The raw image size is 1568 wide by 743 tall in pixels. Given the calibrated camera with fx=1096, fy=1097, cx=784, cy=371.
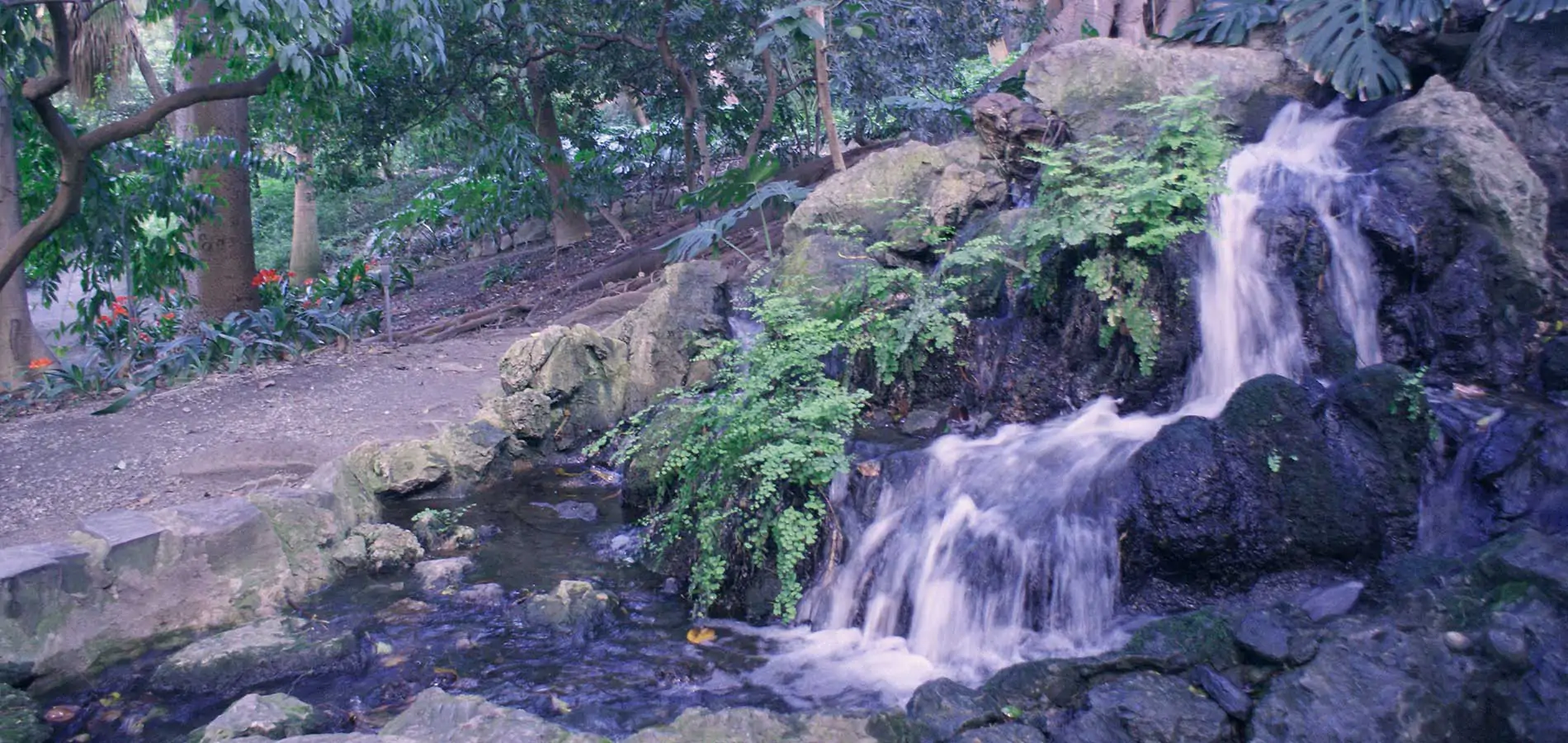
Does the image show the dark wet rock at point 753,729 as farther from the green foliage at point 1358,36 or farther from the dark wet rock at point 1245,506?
the green foliage at point 1358,36

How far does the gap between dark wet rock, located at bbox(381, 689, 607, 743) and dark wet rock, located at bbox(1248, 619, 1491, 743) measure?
2497 millimetres

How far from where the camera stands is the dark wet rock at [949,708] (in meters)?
4.12

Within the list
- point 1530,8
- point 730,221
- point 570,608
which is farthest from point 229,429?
point 1530,8

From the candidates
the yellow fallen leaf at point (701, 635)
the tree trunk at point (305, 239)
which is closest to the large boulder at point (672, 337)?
the yellow fallen leaf at point (701, 635)

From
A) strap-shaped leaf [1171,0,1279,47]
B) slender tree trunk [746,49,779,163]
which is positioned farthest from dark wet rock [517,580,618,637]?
strap-shaped leaf [1171,0,1279,47]

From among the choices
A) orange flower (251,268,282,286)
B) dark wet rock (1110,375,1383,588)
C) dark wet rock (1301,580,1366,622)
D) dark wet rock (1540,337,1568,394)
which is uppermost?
orange flower (251,268,282,286)

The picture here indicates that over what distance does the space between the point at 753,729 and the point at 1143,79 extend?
715 cm

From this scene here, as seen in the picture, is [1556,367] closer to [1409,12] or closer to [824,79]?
[1409,12]

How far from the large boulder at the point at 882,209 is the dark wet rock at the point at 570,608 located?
283 cm

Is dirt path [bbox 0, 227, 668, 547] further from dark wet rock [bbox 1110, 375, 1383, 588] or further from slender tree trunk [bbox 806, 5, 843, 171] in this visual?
dark wet rock [bbox 1110, 375, 1383, 588]

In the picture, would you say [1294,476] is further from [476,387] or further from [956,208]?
[476,387]

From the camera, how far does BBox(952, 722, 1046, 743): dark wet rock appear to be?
3982 mm

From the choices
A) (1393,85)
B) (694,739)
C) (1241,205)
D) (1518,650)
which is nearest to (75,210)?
(694,739)

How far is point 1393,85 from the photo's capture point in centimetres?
871
